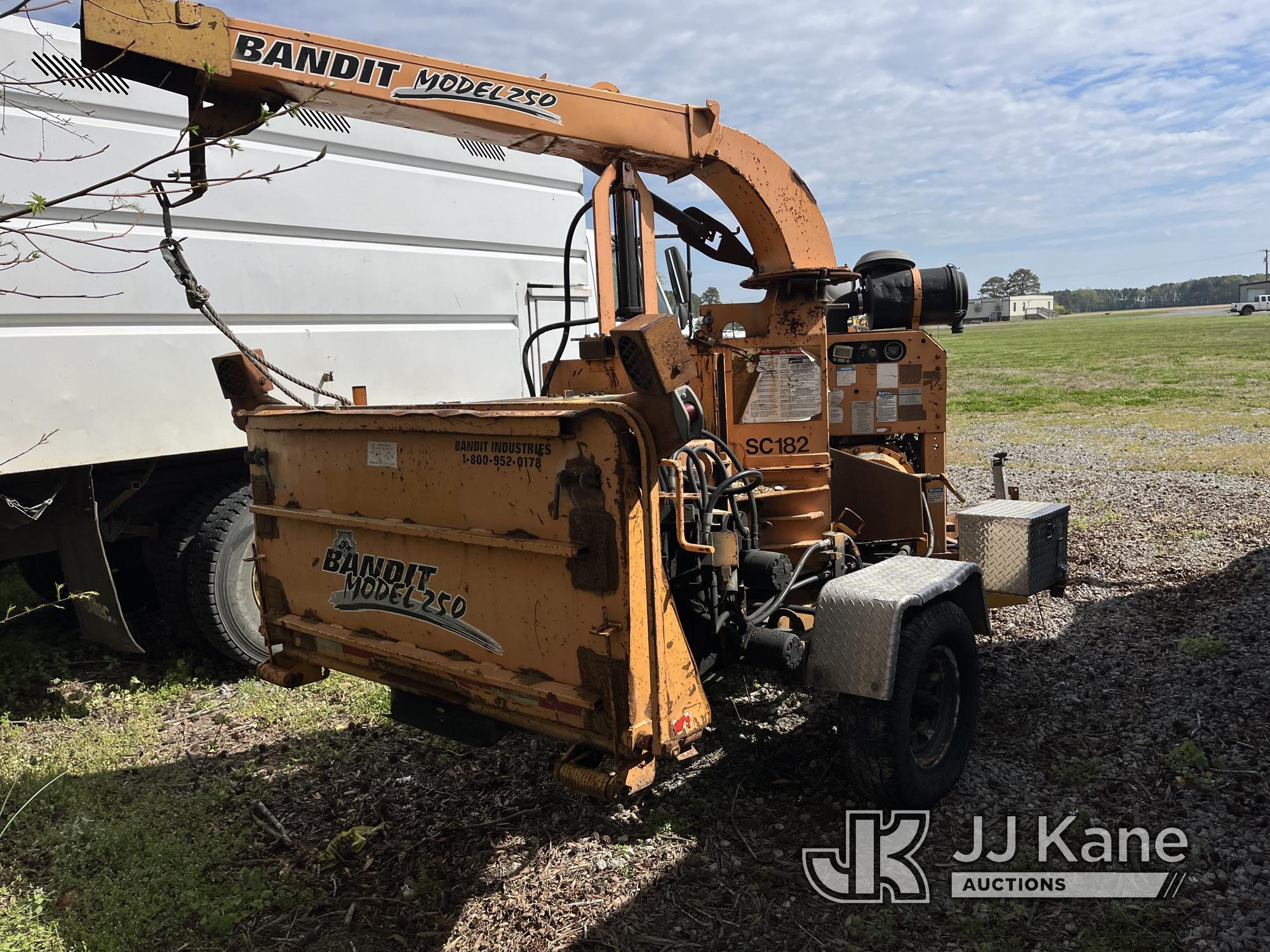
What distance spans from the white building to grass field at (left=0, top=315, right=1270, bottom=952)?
81174mm

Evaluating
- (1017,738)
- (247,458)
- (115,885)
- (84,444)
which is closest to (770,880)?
(1017,738)

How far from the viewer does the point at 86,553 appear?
15.3 feet

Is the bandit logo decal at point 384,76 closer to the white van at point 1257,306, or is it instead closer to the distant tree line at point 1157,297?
the white van at point 1257,306

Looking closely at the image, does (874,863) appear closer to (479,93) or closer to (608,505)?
(608,505)

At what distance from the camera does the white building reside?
8856cm

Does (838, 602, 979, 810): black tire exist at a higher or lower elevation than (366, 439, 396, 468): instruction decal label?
lower

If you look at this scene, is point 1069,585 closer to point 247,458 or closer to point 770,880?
point 770,880

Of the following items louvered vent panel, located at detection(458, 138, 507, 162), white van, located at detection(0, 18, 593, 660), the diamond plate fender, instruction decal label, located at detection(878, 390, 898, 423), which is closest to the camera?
the diamond plate fender

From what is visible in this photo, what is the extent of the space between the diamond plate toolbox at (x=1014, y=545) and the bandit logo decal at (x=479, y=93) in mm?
2984

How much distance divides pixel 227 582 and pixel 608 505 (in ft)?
10.9

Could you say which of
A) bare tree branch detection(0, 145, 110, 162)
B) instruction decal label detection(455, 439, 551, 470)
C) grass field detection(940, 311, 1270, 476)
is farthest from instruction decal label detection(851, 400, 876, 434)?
grass field detection(940, 311, 1270, 476)

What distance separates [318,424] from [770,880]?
7.92ft

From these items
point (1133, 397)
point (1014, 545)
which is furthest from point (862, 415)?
point (1133, 397)

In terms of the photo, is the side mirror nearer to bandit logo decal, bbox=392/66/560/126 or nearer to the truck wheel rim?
bandit logo decal, bbox=392/66/560/126
